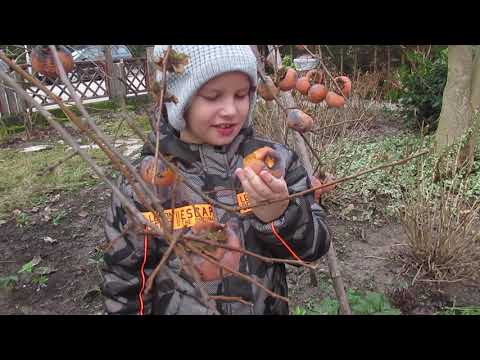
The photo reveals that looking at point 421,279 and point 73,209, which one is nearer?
point 421,279

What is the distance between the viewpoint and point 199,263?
808 mm

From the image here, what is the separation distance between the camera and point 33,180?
3.74 meters

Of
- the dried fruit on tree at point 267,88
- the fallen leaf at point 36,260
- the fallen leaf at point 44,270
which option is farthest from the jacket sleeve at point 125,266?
the fallen leaf at point 36,260

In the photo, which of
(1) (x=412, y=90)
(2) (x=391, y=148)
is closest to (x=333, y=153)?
(2) (x=391, y=148)

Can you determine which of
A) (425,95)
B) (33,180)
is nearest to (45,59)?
(33,180)

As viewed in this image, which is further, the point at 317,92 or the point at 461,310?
the point at 461,310

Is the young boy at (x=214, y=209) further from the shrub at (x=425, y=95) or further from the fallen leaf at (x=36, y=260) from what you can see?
the shrub at (x=425, y=95)

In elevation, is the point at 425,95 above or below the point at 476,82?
below

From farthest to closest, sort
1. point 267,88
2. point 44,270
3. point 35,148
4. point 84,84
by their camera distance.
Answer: point 35,148 → point 84,84 → point 44,270 → point 267,88

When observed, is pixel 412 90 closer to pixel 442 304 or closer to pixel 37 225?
pixel 442 304

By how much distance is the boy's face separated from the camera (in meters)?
0.94

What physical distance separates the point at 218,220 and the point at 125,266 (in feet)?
0.84

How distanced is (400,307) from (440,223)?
0.50 m

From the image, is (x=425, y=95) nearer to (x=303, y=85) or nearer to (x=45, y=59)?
(x=303, y=85)
